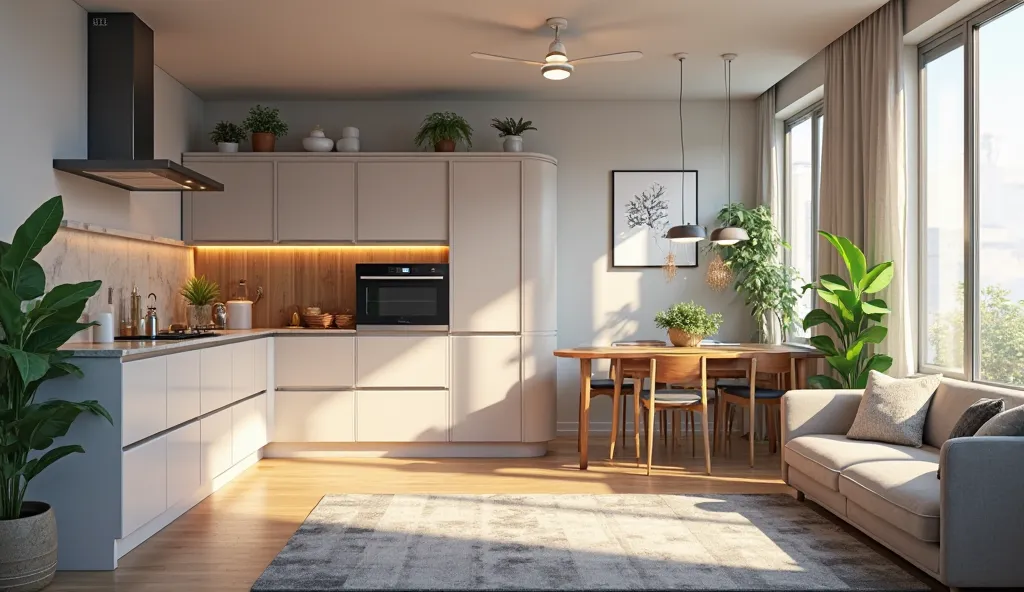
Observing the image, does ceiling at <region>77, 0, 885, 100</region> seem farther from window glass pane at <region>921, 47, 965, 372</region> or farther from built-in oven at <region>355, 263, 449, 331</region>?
built-in oven at <region>355, 263, 449, 331</region>

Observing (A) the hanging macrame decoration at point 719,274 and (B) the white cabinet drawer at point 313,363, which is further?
(A) the hanging macrame decoration at point 719,274

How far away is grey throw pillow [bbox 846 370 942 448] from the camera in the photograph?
4.49 meters

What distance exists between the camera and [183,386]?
470 centimetres

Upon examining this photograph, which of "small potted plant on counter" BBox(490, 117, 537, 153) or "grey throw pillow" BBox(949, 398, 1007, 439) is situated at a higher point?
"small potted plant on counter" BBox(490, 117, 537, 153)

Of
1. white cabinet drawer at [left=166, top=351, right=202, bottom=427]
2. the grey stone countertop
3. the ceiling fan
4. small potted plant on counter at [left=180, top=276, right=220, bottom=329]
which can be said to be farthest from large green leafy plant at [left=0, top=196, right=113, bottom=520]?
small potted plant on counter at [left=180, top=276, right=220, bottom=329]

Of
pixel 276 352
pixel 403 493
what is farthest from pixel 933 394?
pixel 276 352

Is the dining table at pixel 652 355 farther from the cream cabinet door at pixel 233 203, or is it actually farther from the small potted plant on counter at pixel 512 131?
the cream cabinet door at pixel 233 203

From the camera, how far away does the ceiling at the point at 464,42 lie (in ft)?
16.8

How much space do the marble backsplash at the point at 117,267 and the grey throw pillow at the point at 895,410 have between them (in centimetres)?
422

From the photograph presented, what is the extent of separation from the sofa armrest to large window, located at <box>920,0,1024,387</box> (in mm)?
1155

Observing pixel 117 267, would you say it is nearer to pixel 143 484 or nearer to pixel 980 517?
pixel 143 484

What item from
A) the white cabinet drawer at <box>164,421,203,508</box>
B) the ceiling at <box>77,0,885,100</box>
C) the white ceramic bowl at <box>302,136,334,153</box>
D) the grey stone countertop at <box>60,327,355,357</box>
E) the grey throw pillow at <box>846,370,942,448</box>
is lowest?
the white cabinet drawer at <box>164,421,203,508</box>

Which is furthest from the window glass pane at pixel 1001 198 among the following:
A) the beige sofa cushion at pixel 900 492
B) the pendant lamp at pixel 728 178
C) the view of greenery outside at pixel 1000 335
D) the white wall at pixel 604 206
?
the white wall at pixel 604 206

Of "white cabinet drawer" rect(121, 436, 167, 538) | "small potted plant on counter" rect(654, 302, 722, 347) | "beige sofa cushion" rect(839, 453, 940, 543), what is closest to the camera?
"beige sofa cushion" rect(839, 453, 940, 543)
